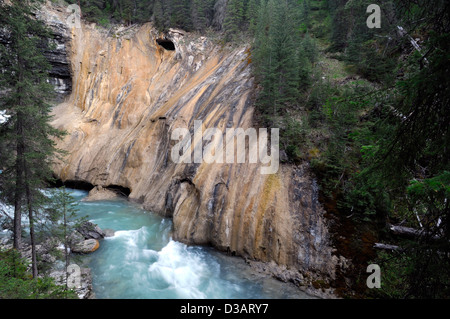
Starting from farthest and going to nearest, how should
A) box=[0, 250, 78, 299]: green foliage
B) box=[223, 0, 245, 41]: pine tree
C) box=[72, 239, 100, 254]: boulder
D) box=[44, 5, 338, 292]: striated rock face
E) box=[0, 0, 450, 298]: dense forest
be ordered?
1. box=[223, 0, 245, 41]: pine tree
2. box=[72, 239, 100, 254]: boulder
3. box=[44, 5, 338, 292]: striated rock face
4. box=[0, 250, 78, 299]: green foliage
5. box=[0, 0, 450, 298]: dense forest

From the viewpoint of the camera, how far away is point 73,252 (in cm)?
1119

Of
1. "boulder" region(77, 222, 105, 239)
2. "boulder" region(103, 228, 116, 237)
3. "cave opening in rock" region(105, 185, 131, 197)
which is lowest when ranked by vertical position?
"boulder" region(103, 228, 116, 237)

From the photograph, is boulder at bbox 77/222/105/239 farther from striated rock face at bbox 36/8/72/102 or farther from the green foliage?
striated rock face at bbox 36/8/72/102

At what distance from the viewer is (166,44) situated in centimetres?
2753

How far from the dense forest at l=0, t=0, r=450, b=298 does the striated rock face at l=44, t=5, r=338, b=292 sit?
1.40m

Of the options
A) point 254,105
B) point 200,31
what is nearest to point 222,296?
point 254,105

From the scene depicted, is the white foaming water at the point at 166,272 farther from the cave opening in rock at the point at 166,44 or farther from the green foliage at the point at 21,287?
the cave opening in rock at the point at 166,44

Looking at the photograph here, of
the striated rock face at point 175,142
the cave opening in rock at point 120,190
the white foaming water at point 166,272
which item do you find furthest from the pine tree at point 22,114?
the cave opening in rock at point 120,190

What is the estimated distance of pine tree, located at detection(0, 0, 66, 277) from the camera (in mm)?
8250

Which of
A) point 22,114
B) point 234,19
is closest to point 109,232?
point 22,114

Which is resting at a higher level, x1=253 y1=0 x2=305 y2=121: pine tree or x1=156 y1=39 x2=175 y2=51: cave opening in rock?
x1=156 y1=39 x2=175 y2=51: cave opening in rock

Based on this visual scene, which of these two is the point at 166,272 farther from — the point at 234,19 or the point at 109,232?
the point at 234,19

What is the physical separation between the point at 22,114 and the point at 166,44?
23025 millimetres

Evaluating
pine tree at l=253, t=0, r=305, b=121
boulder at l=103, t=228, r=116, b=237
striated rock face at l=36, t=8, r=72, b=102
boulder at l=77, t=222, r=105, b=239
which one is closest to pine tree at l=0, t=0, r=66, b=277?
boulder at l=77, t=222, r=105, b=239
